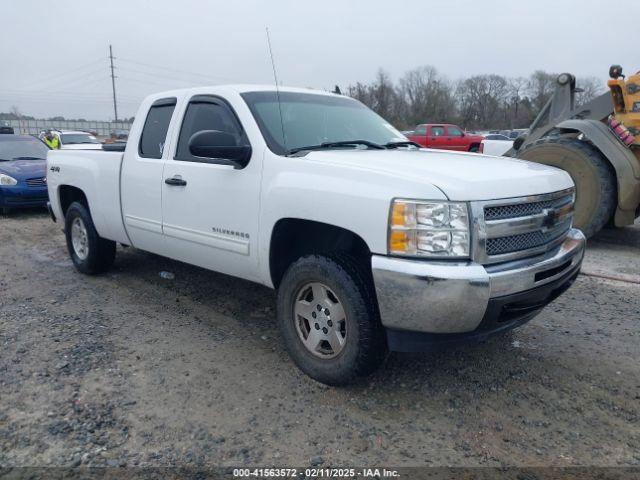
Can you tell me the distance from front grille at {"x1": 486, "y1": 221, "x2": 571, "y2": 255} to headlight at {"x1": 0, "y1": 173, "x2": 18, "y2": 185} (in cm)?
964

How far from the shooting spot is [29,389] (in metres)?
3.35

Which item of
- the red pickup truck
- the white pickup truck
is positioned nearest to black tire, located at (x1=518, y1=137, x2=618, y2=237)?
the white pickup truck

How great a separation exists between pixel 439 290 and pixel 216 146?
177 cm

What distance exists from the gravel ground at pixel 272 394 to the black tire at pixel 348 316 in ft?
0.52

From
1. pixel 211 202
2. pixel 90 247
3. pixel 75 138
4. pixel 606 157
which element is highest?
pixel 606 157

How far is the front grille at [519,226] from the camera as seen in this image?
2.86m

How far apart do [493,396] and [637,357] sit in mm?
1310

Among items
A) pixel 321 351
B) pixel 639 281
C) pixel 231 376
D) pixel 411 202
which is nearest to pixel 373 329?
pixel 321 351

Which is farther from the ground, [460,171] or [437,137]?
[460,171]

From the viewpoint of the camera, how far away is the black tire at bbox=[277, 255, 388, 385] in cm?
306

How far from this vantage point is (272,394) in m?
3.31

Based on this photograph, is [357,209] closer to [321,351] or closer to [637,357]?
[321,351]

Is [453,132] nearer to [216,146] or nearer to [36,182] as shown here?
[36,182]

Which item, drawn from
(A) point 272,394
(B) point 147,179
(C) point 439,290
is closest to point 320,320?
(A) point 272,394
